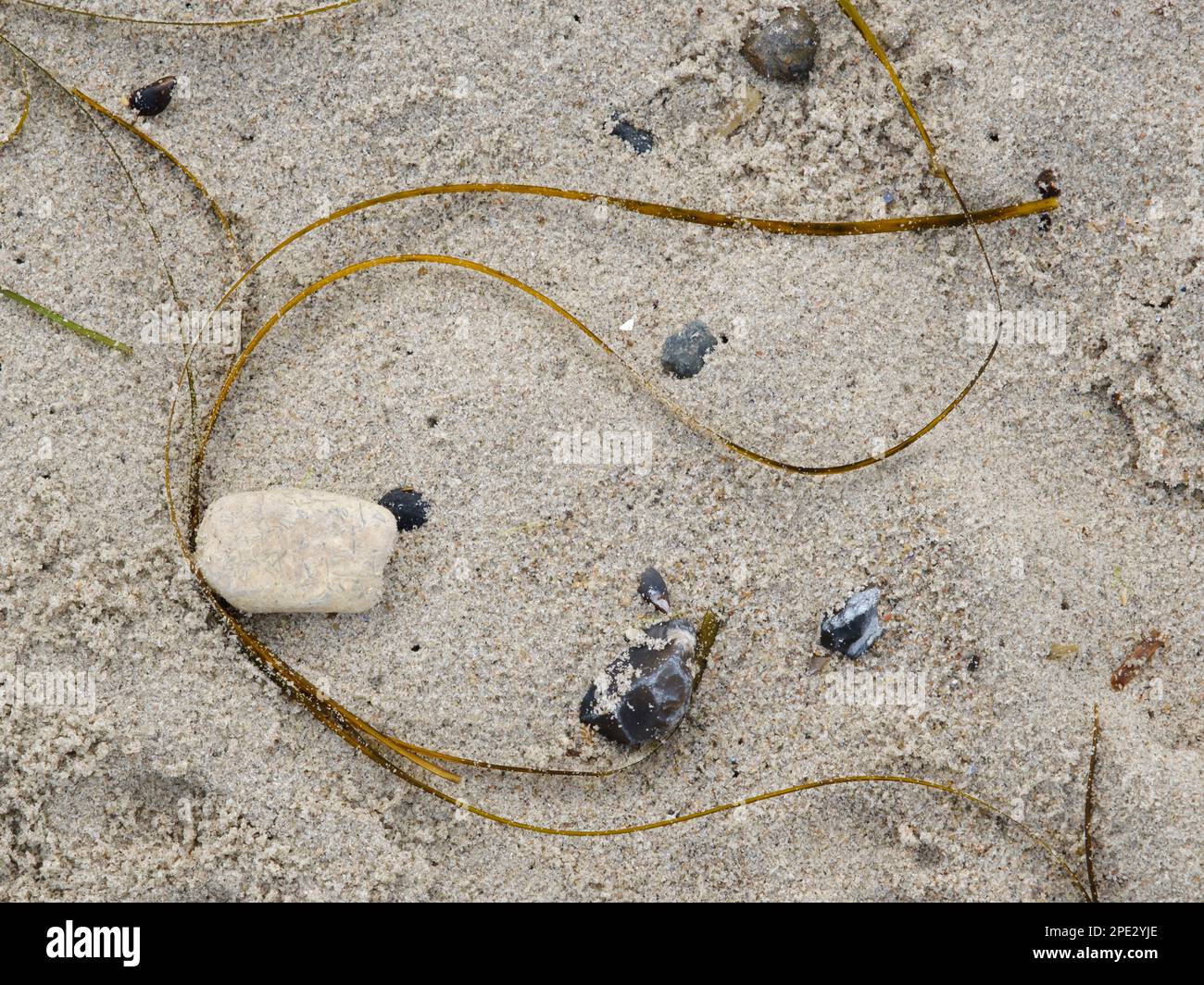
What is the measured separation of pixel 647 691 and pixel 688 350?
3.43 ft

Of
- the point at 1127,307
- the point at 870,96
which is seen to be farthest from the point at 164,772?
the point at 1127,307

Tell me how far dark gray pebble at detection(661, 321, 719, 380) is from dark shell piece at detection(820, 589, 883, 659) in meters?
0.86

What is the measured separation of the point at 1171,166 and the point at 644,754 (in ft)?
7.98

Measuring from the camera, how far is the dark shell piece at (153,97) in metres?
3.06

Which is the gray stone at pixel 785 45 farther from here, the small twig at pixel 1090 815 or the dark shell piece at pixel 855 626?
the small twig at pixel 1090 815

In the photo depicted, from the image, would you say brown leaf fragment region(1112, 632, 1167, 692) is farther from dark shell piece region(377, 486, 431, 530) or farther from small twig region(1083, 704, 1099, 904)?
dark shell piece region(377, 486, 431, 530)

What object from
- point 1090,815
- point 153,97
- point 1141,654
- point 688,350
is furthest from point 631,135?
point 1090,815

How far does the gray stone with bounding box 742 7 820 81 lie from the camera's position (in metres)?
3.04

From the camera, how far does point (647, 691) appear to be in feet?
9.46

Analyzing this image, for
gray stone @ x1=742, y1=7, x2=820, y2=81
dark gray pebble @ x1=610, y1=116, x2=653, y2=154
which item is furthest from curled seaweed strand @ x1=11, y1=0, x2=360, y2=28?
gray stone @ x1=742, y1=7, x2=820, y2=81

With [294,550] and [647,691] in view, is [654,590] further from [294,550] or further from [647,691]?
[294,550]

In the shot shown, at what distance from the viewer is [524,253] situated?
308 centimetres

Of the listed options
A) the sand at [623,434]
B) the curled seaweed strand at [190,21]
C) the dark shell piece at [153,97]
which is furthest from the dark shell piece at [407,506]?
the curled seaweed strand at [190,21]

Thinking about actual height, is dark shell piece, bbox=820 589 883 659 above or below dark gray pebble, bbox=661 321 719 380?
Answer: below
